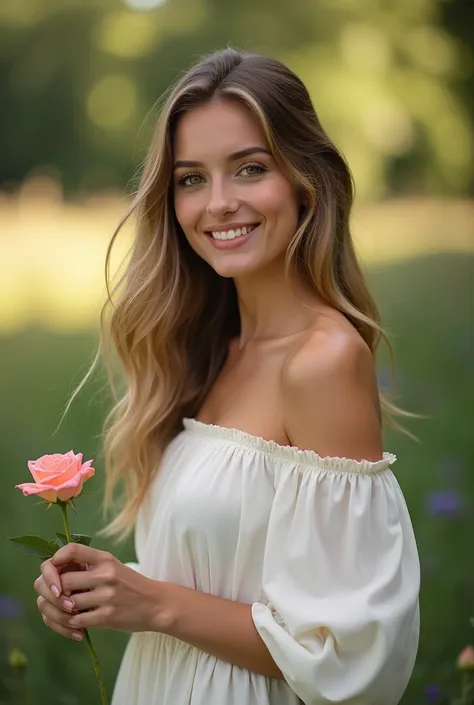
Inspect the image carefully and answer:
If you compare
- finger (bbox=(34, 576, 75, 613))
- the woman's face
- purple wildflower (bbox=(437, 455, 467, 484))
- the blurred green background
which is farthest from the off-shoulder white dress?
the blurred green background

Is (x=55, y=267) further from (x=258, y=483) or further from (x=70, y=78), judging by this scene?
(x=258, y=483)

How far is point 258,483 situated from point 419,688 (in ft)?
4.73

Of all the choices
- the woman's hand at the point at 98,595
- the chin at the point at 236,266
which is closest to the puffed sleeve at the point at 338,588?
the woman's hand at the point at 98,595

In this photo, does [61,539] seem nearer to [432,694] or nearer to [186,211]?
[186,211]

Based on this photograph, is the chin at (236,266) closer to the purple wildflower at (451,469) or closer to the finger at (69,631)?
the finger at (69,631)

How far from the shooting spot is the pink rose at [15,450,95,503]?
1.55 metres

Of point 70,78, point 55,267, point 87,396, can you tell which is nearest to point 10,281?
point 55,267

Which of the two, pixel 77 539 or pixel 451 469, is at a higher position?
pixel 77 539

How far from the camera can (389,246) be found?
484cm

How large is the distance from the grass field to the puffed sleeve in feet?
3.83

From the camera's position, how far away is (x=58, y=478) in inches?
61.3

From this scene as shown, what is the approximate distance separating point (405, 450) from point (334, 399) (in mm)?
2455

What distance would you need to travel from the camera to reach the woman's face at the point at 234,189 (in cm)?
185

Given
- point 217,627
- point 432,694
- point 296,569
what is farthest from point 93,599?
point 432,694
